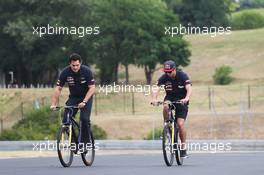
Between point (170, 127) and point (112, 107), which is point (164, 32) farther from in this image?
point (170, 127)

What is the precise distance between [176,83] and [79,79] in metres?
1.85

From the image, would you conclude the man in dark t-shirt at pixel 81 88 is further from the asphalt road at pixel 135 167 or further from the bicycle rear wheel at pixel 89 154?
the asphalt road at pixel 135 167

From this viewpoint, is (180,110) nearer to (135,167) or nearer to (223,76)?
(135,167)

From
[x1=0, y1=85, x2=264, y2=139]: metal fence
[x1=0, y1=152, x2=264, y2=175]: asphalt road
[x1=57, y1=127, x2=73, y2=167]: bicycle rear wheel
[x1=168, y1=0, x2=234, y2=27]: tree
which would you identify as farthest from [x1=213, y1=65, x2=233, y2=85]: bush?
[x1=57, y1=127, x2=73, y2=167]: bicycle rear wheel

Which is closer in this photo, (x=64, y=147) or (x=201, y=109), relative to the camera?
(x=64, y=147)

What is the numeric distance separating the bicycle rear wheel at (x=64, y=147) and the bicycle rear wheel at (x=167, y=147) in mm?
1621

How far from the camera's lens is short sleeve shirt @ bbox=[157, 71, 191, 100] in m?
18.8

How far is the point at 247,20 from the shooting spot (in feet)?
392

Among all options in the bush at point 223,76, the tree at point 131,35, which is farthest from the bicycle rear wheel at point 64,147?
the bush at point 223,76

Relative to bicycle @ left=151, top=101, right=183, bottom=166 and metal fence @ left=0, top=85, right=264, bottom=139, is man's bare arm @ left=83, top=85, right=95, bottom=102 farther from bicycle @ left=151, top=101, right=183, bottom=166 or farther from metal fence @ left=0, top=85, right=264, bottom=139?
metal fence @ left=0, top=85, right=264, bottom=139

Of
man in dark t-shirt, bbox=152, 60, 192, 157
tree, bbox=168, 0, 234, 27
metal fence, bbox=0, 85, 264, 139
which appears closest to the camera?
man in dark t-shirt, bbox=152, 60, 192, 157

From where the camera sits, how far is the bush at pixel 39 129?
38.2 m

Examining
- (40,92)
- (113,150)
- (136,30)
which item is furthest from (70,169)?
(136,30)

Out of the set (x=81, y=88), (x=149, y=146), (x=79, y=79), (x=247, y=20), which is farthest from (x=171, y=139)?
(x=247, y=20)
